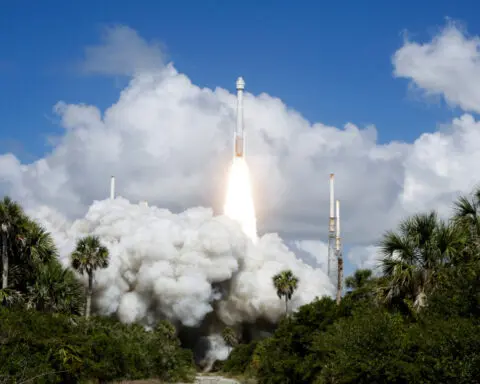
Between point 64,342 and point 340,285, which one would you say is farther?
point 340,285

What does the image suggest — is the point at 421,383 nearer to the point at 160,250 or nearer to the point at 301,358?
the point at 301,358

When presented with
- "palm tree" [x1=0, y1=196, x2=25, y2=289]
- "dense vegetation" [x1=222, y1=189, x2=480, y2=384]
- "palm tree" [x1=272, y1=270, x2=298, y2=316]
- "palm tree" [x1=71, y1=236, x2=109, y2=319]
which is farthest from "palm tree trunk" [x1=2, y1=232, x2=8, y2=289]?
"palm tree" [x1=272, y1=270, x2=298, y2=316]

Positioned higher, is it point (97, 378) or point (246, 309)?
point (246, 309)

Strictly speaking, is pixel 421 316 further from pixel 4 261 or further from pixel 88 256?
pixel 88 256

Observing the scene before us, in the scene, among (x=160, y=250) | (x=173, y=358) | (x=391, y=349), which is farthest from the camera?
(x=160, y=250)

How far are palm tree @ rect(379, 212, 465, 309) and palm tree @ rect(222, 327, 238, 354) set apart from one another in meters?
68.2

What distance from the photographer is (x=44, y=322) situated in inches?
1559

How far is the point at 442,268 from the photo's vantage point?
27969 millimetres

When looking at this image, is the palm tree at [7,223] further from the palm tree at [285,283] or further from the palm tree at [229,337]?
the palm tree at [229,337]

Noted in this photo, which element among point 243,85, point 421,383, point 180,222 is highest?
point 243,85

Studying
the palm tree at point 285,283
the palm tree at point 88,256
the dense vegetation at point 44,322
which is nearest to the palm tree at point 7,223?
the dense vegetation at point 44,322

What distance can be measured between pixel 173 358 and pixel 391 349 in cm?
4035

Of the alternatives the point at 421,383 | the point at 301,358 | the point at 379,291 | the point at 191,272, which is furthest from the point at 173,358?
the point at 421,383

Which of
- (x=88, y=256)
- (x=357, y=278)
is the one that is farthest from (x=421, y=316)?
(x=357, y=278)
